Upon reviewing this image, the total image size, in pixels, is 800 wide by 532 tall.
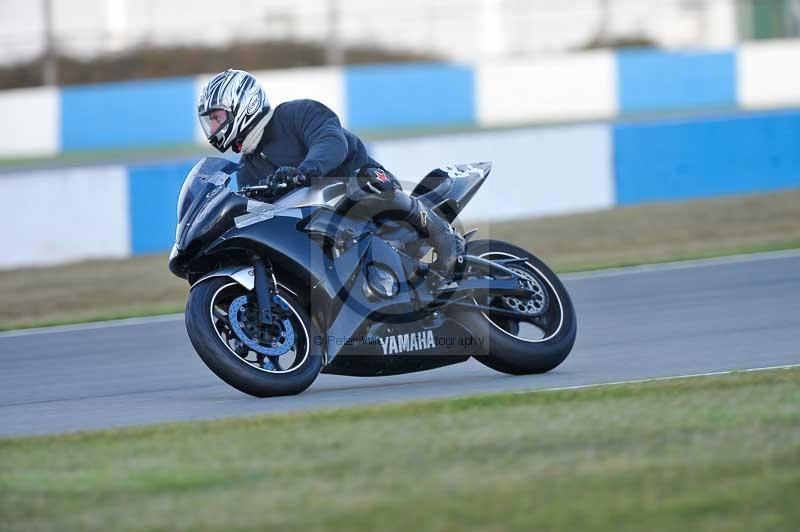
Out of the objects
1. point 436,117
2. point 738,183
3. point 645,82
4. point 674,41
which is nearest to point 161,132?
point 436,117

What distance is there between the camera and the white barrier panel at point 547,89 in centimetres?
2439

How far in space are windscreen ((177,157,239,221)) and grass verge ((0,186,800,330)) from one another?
14.2ft

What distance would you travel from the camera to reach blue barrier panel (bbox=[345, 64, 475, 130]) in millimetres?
24172

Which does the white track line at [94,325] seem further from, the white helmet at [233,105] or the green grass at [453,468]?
the green grass at [453,468]

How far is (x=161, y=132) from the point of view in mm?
23766

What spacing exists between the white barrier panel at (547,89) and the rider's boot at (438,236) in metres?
17.9

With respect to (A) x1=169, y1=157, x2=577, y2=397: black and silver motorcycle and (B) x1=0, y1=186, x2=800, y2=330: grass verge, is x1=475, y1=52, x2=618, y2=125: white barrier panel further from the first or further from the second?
(A) x1=169, y1=157, x2=577, y2=397: black and silver motorcycle

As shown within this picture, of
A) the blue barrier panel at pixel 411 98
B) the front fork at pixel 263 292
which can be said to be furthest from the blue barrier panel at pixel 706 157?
the blue barrier panel at pixel 411 98

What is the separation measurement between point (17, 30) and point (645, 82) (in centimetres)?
1221

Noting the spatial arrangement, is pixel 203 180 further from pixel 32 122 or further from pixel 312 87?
pixel 32 122

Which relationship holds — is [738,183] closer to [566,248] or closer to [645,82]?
[566,248]

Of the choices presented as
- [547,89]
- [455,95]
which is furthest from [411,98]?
[547,89]

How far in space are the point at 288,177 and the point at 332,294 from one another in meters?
0.58

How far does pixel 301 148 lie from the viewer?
632 centimetres
